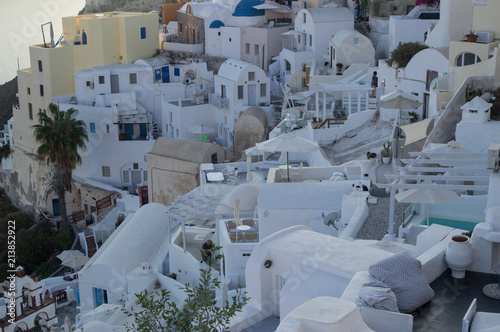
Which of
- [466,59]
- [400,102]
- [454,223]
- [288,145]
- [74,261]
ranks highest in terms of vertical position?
[466,59]

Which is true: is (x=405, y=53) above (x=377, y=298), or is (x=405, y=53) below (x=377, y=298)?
above

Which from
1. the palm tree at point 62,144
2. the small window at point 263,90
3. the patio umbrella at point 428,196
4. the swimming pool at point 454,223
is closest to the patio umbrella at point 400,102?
the swimming pool at point 454,223

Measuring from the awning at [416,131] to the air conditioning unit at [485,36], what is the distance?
13.0 ft

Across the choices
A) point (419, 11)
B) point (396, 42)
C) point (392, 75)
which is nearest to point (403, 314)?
point (392, 75)

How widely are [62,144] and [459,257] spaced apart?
27.9 meters

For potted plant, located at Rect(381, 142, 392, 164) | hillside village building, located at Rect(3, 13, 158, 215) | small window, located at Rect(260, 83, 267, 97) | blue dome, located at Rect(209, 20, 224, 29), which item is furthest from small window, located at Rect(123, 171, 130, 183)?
potted plant, located at Rect(381, 142, 392, 164)

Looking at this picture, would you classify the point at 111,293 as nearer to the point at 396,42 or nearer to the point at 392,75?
the point at 392,75

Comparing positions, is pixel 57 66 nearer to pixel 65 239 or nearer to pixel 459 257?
pixel 65 239

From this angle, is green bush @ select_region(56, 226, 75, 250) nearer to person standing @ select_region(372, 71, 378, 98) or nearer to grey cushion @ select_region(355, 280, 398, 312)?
person standing @ select_region(372, 71, 378, 98)

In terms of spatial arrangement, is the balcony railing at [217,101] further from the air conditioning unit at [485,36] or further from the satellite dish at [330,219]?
the satellite dish at [330,219]

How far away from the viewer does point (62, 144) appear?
115ft

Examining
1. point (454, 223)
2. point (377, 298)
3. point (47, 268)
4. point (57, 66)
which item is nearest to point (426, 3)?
point (57, 66)

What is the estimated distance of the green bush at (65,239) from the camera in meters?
33.8

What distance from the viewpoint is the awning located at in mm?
21273
